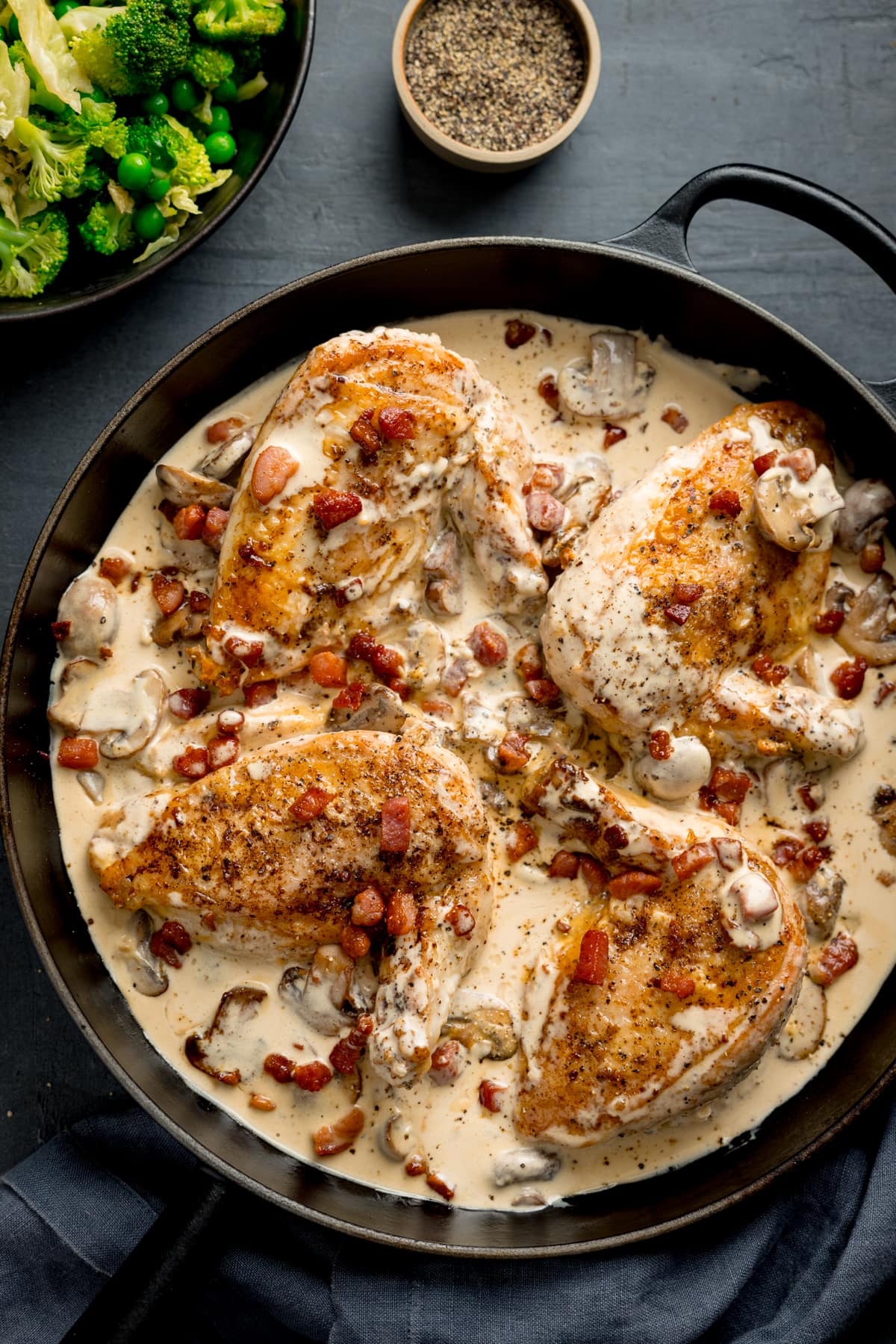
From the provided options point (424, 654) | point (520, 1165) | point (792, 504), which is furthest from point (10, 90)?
point (520, 1165)

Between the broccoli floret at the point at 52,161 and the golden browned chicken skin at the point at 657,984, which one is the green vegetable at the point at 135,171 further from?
the golden browned chicken skin at the point at 657,984

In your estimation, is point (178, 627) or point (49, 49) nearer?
point (49, 49)

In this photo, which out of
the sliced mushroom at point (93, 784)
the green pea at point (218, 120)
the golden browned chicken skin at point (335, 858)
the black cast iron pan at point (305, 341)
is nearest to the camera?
the golden browned chicken skin at point (335, 858)

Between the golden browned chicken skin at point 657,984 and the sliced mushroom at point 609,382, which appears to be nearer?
the golden browned chicken skin at point 657,984

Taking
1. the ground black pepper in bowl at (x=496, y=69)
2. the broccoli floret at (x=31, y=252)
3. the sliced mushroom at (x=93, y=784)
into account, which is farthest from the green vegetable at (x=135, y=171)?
the sliced mushroom at (x=93, y=784)

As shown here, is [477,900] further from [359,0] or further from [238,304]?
[359,0]

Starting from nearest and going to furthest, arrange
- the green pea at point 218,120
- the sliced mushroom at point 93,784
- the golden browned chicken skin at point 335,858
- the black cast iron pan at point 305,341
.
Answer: the golden browned chicken skin at point 335,858 → the black cast iron pan at point 305,341 → the sliced mushroom at point 93,784 → the green pea at point 218,120

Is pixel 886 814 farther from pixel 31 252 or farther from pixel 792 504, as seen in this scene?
pixel 31 252
